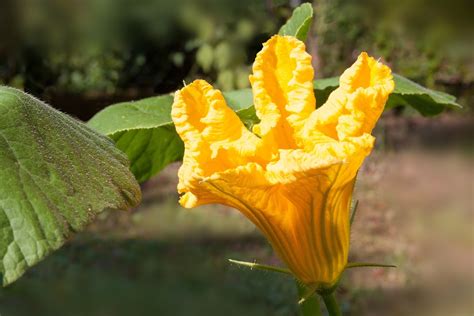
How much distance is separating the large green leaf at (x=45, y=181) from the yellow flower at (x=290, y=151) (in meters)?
0.06

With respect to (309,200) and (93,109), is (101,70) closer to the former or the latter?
(93,109)

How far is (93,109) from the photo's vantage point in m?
5.00

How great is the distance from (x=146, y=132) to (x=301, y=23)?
0.65 ft

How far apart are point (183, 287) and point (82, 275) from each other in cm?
48

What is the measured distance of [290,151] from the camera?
0.58m

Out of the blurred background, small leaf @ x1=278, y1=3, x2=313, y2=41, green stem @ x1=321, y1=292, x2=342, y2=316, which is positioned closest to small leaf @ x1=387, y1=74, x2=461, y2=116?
small leaf @ x1=278, y1=3, x2=313, y2=41

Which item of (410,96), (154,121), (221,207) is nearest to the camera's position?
(154,121)

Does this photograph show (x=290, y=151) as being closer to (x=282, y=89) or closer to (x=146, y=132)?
(x=282, y=89)

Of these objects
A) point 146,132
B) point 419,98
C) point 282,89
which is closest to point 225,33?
point 419,98

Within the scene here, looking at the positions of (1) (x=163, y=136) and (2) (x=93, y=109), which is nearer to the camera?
(1) (x=163, y=136)

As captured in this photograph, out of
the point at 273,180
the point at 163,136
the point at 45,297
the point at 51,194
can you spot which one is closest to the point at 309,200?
the point at 273,180

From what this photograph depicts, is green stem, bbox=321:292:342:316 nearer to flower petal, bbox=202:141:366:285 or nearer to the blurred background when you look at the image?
flower petal, bbox=202:141:366:285

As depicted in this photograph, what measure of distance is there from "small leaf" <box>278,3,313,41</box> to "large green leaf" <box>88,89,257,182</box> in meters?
0.08

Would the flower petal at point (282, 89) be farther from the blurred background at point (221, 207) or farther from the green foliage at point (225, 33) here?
the green foliage at point (225, 33)
